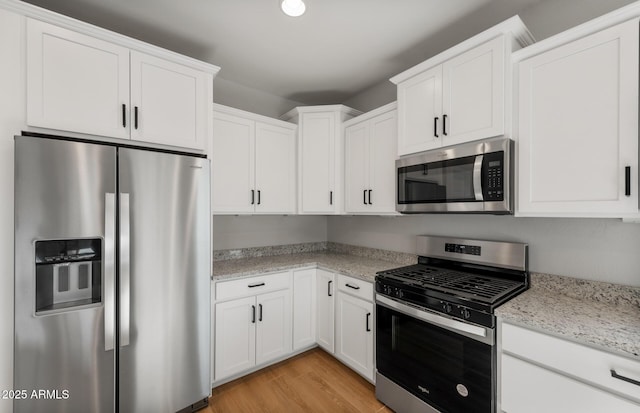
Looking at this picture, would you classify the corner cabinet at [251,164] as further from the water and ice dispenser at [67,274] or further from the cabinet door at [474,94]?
the cabinet door at [474,94]

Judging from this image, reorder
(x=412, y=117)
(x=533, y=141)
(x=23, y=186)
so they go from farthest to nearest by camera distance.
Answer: (x=412, y=117), (x=533, y=141), (x=23, y=186)

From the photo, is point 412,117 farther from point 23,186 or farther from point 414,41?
point 23,186

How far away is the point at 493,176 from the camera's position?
1.60 metres

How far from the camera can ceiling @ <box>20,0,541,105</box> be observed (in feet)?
5.97

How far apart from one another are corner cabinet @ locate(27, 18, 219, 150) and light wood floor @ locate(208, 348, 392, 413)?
1.92 m

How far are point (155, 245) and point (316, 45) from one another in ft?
6.41

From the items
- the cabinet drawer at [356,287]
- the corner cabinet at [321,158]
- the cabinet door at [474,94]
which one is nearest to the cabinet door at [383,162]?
the corner cabinet at [321,158]

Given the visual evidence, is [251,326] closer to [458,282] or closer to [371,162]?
[458,282]

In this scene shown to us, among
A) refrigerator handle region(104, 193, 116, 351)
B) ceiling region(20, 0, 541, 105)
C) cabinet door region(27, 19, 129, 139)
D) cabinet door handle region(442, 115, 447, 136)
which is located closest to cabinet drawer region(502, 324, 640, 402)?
cabinet door handle region(442, 115, 447, 136)

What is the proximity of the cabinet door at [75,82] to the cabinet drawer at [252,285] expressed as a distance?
128cm

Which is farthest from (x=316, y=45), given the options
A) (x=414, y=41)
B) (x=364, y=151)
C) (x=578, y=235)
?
(x=578, y=235)

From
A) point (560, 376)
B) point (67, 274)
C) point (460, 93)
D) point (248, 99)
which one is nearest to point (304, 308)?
point (67, 274)

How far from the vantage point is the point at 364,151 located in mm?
2600

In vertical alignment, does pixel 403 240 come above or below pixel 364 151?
below
